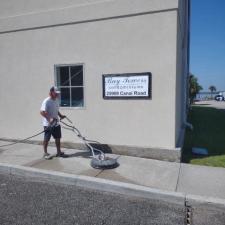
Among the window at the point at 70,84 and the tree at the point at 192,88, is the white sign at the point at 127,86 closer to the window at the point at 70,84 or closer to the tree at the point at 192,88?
the window at the point at 70,84

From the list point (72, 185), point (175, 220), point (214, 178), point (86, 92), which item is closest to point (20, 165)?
point (72, 185)

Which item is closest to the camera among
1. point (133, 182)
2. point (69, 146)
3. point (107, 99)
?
point (133, 182)

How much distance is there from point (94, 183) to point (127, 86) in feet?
8.51

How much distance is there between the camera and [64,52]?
7.48 metres

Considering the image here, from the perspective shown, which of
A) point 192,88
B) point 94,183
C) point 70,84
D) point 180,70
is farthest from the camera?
point 192,88

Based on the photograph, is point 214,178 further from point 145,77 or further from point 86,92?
point 86,92

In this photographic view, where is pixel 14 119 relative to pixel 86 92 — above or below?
below

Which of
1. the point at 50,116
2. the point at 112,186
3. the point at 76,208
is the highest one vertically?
the point at 50,116

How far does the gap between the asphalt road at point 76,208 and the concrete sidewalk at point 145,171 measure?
1.75 feet

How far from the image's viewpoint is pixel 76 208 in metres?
4.46

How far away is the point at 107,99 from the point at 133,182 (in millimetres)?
2496

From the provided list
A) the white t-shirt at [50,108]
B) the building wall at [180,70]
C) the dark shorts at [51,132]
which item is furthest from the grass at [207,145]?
the white t-shirt at [50,108]

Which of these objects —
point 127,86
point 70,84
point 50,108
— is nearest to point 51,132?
point 50,108

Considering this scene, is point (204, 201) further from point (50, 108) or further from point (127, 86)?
point (50, 108)
